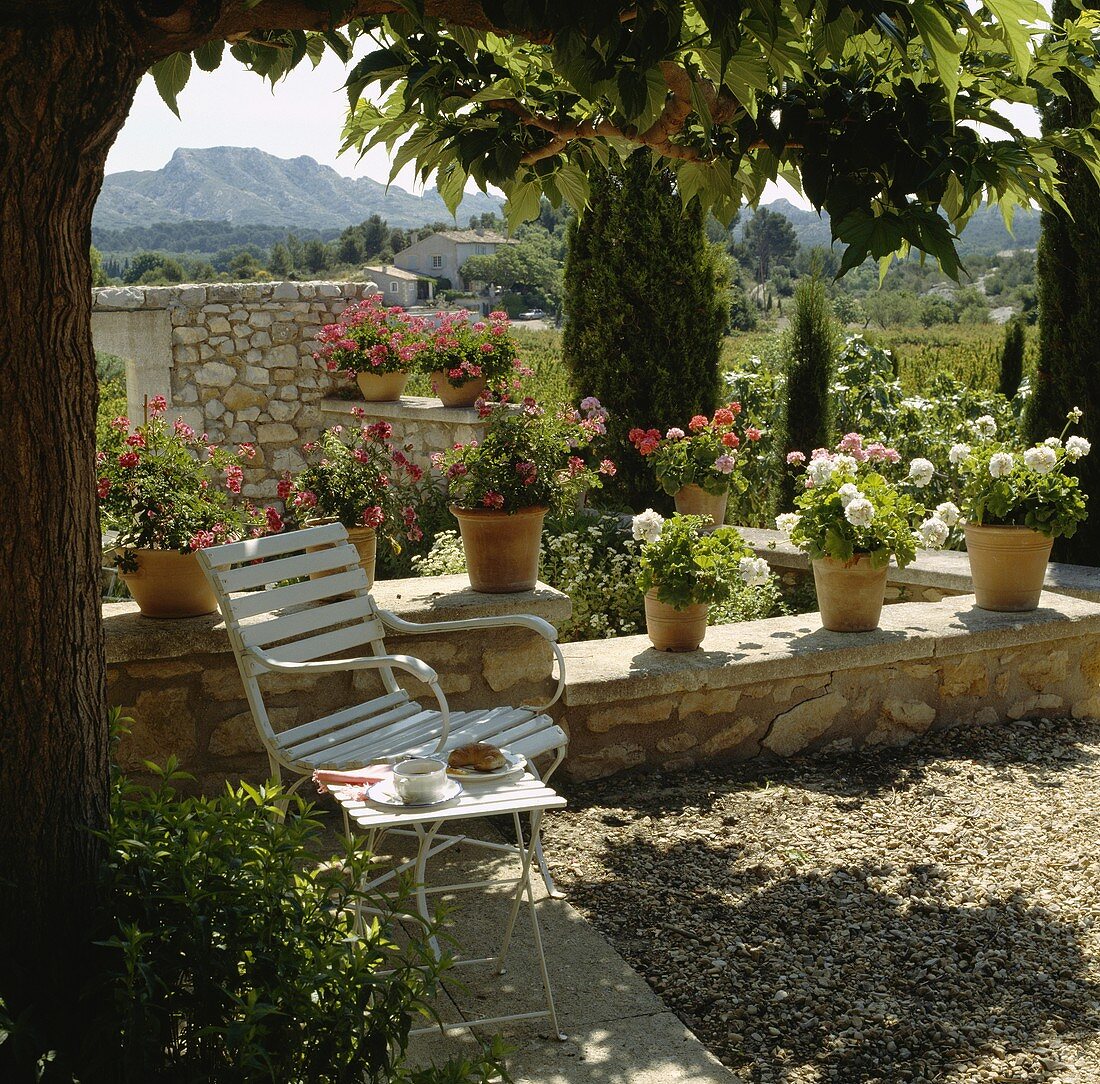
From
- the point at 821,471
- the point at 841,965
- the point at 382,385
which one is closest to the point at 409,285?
the point at 382,385

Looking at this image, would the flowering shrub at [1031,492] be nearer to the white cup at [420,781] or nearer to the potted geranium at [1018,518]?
the potted geranium at [1018,518]

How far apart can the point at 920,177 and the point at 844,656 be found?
7.71ft

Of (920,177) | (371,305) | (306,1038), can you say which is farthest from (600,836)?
(371,305)

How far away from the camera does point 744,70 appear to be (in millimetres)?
1678

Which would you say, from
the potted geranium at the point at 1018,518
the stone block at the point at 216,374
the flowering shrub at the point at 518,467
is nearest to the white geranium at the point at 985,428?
the potted geranium at the point at 1018,518

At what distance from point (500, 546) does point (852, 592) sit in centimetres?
126

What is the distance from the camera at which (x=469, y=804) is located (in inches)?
91.6

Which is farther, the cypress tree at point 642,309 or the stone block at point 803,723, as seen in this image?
the cypress tree at point 642,309

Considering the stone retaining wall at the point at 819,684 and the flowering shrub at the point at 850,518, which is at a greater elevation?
the flowering shrub at the point at 850,518

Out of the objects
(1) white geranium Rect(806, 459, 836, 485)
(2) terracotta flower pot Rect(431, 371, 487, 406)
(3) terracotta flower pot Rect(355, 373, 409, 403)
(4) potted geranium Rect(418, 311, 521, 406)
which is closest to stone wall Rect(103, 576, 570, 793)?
(1) white geranium Rect(806, 459, 836, 485)

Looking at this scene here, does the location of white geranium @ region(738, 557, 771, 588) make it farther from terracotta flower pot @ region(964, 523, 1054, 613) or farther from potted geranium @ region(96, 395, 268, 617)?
potted geranium @ region(96, 395, 268, 617)

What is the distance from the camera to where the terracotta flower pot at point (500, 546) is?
3.63 m

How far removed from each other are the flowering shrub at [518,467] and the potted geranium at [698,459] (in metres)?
1.71

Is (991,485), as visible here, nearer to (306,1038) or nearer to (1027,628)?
(1027,628)
